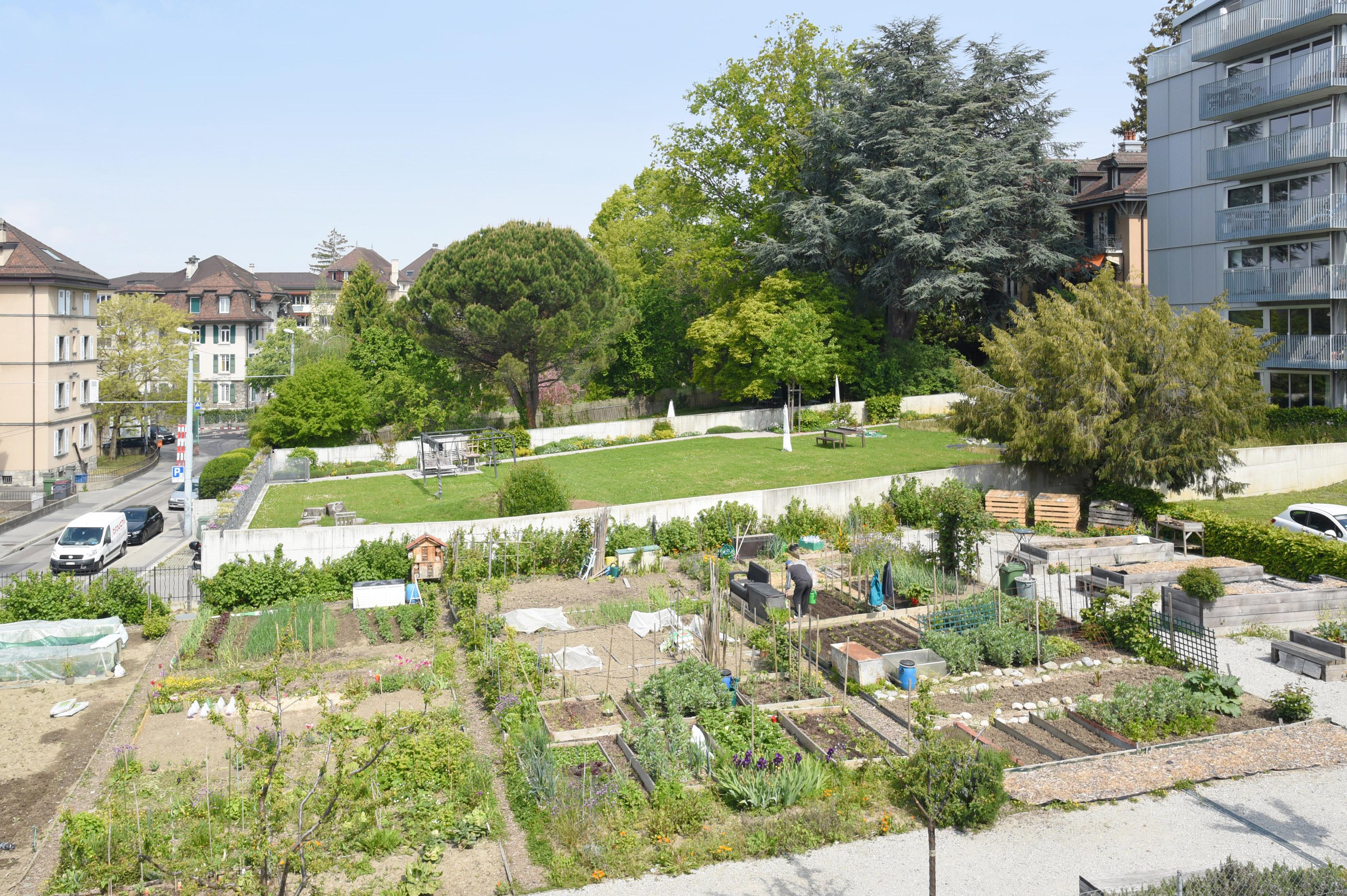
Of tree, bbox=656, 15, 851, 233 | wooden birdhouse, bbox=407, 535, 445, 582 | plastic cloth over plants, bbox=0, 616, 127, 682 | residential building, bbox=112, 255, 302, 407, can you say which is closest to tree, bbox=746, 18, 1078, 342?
tree, bbox=656, 15, 851, 233

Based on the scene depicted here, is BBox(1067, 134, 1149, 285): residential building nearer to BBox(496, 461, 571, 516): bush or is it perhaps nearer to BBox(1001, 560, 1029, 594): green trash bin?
BBox(1001, 560, 1029, 594): green trash bin

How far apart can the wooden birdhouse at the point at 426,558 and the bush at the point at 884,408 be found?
2782 cm

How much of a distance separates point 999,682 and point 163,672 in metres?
15.5

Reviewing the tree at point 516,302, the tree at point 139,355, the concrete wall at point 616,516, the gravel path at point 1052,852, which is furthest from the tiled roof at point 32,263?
the gravel path at point 1052,852

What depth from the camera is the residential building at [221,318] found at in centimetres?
8738

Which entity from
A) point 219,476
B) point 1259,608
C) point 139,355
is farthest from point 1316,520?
point 139,355

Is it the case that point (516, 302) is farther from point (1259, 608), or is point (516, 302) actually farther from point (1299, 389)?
point (1259, 608)

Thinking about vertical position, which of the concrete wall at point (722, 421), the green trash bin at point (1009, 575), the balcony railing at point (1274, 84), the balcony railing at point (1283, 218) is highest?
the balcony railing at point (1274, 84)

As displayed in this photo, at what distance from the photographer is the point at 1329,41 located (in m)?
35.3

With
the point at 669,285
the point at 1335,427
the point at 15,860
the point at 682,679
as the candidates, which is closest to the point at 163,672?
the point at 15,860

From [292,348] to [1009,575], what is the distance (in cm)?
6619

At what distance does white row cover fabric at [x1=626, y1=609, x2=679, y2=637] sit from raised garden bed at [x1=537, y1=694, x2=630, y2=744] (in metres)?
3.71

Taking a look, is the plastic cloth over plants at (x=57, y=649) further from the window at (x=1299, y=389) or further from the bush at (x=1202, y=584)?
the window at (x=1299, y=389)

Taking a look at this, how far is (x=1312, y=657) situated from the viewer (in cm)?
1800
